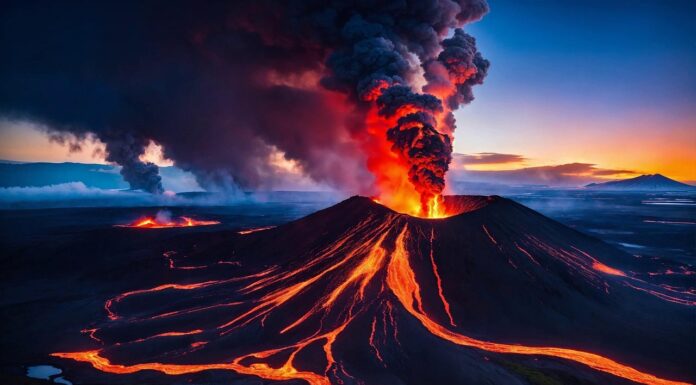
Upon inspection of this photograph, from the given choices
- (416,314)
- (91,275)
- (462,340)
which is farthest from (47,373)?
(91,275)

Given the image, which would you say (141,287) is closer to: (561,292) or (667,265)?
(561,292)

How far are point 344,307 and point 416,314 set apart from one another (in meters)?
4.03

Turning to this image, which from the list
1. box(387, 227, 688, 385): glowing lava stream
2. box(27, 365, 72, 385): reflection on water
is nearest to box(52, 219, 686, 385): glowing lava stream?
box(387, 227, 688, 385): glowing lava stream

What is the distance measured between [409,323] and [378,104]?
21.4 m

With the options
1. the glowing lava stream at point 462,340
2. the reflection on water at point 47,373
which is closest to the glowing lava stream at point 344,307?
the glowing lava stream at point 462,340

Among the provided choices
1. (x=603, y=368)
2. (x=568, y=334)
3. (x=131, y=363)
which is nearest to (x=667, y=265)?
(x=568, y=334)

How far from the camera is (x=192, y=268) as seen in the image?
36375 millimetres

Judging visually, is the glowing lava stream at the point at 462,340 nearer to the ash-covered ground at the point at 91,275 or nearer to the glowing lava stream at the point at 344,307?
the glowing lava stream at the point at 344,307

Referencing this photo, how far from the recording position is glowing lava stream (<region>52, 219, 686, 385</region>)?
16312 millimetres

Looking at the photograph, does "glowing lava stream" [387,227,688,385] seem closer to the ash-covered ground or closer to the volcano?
the volcano

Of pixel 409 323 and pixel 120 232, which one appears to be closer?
pixel 409 323

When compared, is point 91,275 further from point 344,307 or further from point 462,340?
point 462,340

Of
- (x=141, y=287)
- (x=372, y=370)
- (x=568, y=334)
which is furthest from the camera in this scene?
(x=141, y=287)

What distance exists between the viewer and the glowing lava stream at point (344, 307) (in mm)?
16312
